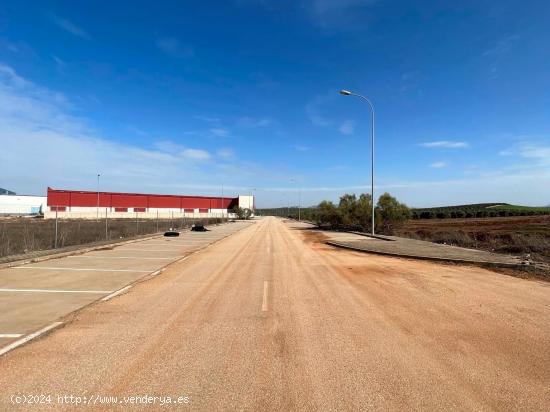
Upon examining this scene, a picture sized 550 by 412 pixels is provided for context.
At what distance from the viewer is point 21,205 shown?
113750mm

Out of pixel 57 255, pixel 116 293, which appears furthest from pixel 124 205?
pixel 116 293

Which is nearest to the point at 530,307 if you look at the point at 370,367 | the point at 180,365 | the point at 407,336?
the point at 407,336

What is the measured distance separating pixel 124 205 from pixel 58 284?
315 feet

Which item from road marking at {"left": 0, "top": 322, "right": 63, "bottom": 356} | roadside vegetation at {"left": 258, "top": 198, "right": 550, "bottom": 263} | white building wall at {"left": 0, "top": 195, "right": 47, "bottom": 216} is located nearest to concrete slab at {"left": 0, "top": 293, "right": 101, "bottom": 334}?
road marking at {"left": 0, "top": 322, "right": 63, "bottom": 356}

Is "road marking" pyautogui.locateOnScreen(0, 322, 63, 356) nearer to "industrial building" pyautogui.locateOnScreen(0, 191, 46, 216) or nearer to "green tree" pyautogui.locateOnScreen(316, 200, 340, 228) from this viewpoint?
"green tree" pyautogui.locateOnScreen(316, 200, 340, 228)

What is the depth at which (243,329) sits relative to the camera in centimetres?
633

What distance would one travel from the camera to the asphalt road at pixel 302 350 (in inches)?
160

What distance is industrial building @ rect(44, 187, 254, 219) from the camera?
89819mm

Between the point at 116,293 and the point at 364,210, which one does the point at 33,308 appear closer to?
the point at 116,293

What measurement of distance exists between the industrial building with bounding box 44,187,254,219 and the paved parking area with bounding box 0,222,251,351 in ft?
221

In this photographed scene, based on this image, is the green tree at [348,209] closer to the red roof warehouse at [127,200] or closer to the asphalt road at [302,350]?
the asphalt road at [302,350]

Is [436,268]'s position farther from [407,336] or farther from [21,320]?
[21,320]

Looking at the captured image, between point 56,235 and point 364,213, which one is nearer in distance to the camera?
point 56,235

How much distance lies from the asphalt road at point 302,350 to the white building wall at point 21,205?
385 feet
